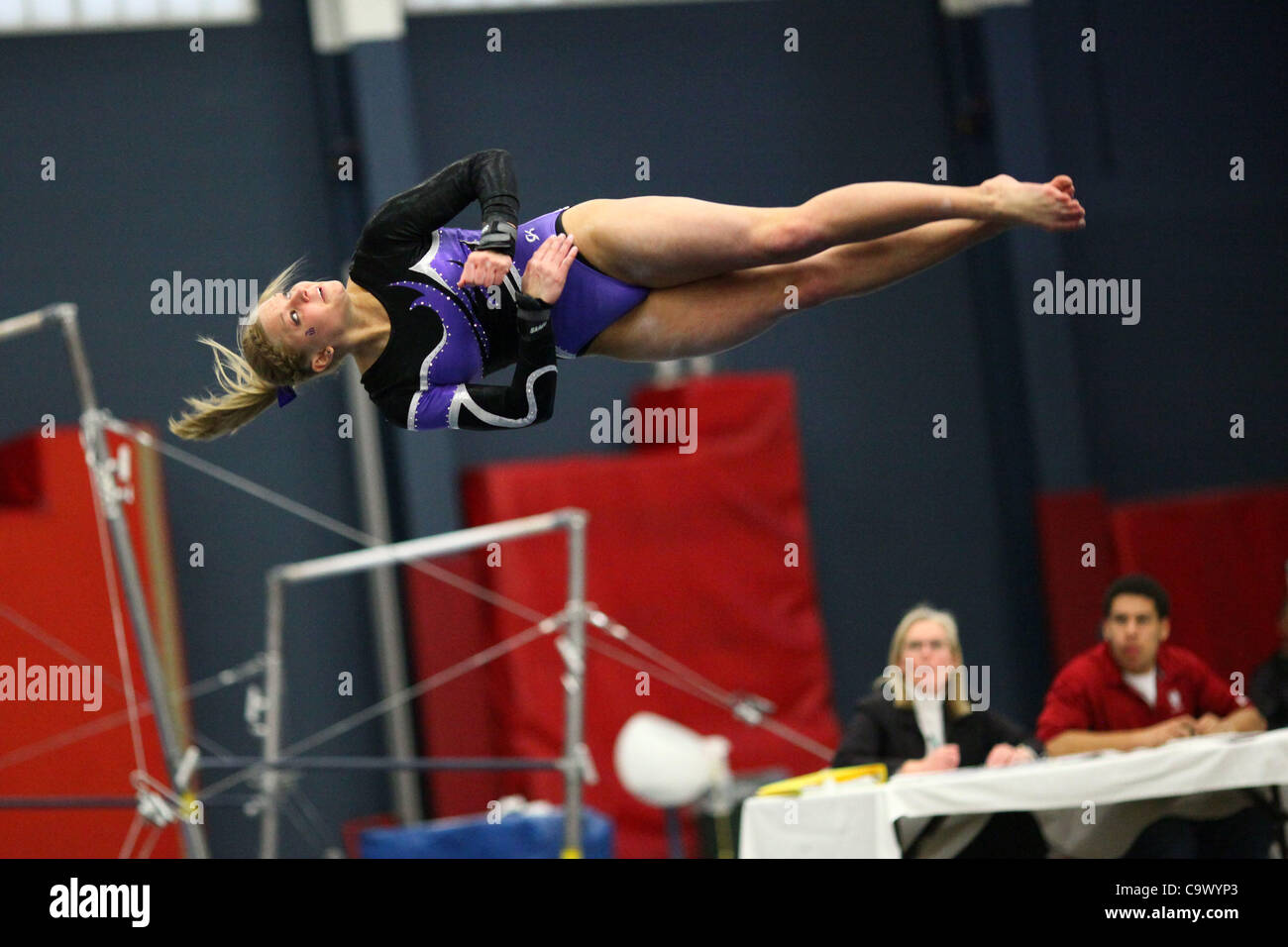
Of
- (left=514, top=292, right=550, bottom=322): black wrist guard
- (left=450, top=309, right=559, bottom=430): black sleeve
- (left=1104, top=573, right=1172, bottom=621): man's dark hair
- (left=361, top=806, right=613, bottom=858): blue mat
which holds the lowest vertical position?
(left=361, top=806, right=613, bottom=858): blue mat

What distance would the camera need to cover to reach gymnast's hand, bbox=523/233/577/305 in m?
3.63

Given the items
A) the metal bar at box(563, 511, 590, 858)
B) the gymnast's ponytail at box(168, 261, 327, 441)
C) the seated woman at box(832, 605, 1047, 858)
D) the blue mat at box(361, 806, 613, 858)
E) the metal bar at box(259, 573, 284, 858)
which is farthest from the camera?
the blue mat at box(361, 806, 613, 858)

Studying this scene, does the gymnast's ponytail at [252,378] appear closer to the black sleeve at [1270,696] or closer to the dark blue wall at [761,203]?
the black sleeve at [1270,696]

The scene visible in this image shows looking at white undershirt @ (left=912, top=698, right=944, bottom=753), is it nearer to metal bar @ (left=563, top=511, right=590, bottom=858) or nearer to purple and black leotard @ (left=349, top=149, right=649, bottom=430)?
metal bar @ (left=563, top=511, right=590, bottom=858)

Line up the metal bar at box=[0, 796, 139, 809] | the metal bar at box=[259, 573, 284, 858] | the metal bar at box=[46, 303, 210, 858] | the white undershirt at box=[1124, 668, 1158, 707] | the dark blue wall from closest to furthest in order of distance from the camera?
the white undershirt at box=[1124, 668, 1158, 707] → the metal bar at box=[0, 796, 139, 809] → the metal bar at box=[46, 303, 210, 858] → the metal bar at box=[259, 573, 284, 858] → the dark blue wall

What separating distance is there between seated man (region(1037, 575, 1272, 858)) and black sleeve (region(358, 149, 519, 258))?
7.22ft

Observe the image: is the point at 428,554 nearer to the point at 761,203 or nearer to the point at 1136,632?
the point at 1136,632

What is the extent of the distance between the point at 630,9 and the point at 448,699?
3688 millimetres

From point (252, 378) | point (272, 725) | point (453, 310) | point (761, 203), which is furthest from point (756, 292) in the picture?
point (761, 203)

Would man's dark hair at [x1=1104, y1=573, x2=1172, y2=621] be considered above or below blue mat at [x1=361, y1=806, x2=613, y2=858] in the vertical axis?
above

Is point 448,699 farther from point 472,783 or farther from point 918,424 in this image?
point 918,424

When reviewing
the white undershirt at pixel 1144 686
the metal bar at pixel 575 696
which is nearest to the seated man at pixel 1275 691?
the white undershirt at pixel 1144 686

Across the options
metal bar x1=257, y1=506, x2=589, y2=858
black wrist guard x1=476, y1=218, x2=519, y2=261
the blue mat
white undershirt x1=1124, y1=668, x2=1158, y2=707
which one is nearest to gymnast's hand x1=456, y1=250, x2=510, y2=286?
black wrist guard x1=476, y1=218, x2=519, y2=261
